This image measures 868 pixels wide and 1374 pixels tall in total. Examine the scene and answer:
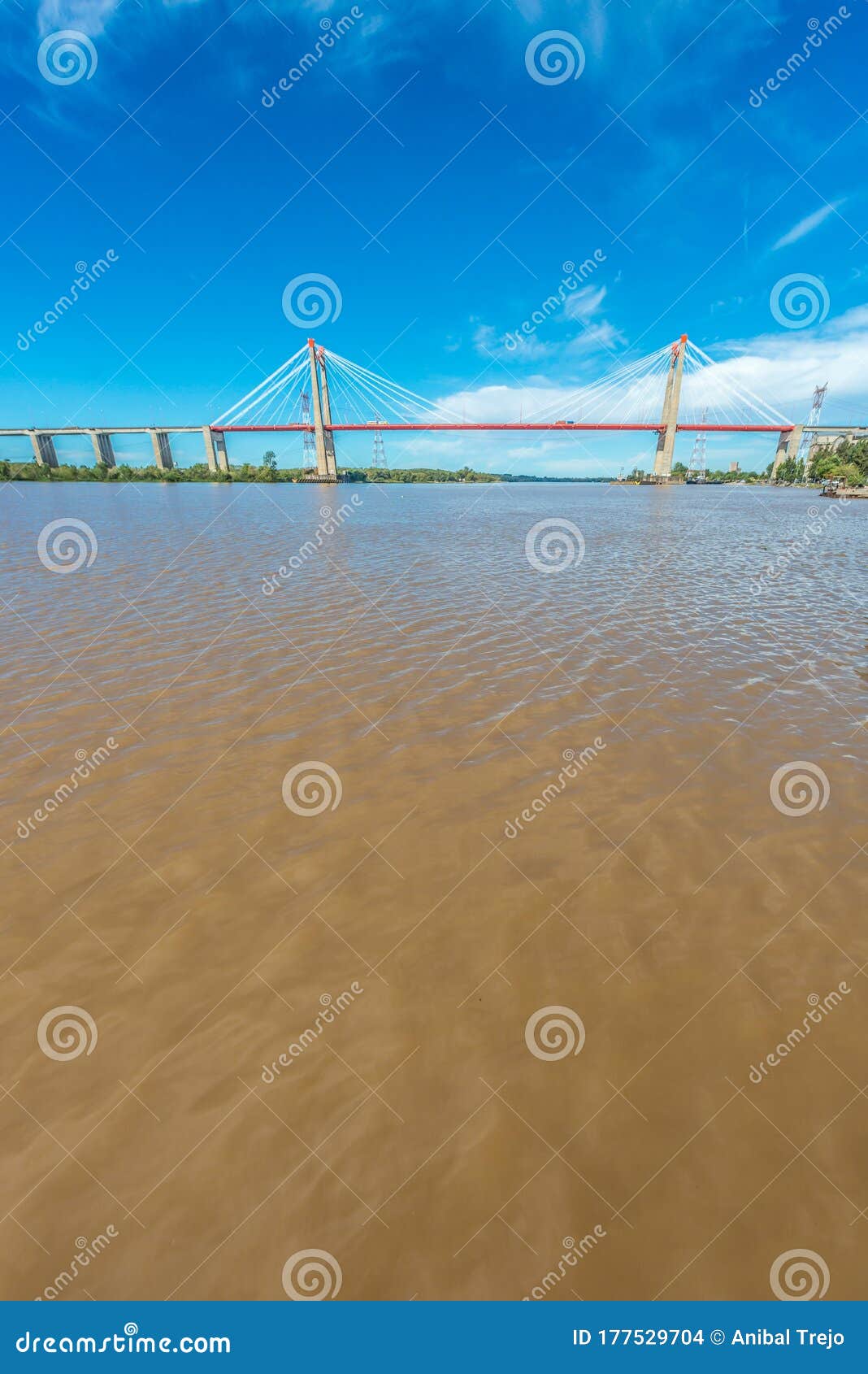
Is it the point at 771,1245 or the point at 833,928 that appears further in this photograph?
the point at 833,928

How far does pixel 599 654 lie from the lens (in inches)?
351

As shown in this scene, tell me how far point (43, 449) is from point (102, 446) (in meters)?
12.8

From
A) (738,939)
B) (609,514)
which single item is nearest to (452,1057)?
(738,939)

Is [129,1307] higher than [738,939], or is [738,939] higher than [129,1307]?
[738,939]

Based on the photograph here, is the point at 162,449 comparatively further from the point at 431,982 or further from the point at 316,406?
the point at 431,982

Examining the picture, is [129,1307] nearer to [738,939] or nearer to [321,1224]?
[321,1224]

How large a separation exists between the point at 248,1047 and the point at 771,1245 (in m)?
2.55

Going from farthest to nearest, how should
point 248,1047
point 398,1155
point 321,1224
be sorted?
point 248,1047 < point 398,1155 < point 321,1224

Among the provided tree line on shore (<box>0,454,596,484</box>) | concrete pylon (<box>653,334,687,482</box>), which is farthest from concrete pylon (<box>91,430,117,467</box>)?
concrete pylon (<box>653,334,687,482</box>)

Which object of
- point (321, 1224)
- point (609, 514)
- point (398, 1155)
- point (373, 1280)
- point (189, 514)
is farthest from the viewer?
point (609, 514)

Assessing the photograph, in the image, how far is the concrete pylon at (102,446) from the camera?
338 feet

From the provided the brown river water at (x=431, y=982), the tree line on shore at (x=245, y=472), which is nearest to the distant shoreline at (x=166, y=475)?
the tree line on shore at (x=245, y=472)

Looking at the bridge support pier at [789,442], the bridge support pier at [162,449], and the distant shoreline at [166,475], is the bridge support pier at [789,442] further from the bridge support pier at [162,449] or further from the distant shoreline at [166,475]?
the bridge support pier at [162,449]

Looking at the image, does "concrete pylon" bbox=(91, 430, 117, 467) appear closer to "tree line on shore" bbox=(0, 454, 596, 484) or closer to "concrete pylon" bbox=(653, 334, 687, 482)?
"tree line on shore" bbox=(0, 454, 596, 484)
